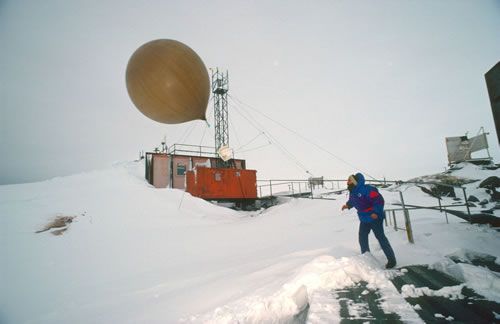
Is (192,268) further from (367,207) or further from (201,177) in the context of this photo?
(201,177)

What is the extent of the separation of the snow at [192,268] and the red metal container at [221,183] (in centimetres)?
880

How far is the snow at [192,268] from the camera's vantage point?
2.49m

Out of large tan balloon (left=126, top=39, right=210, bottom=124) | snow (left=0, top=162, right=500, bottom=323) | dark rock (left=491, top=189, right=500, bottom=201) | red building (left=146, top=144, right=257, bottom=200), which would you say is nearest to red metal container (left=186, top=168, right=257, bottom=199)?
red building (left=146, top=144, right=257, bottom=200)

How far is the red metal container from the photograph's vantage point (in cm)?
1803

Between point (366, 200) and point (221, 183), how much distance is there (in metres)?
15.9

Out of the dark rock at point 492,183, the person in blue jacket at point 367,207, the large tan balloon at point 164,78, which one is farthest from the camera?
the dark rock at point 492,183

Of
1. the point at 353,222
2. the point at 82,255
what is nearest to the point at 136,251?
the point at 82,255

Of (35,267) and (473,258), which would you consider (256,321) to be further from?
(35,267)

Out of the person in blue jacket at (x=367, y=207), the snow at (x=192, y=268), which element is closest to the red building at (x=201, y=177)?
the snow at (x=192, y=268)

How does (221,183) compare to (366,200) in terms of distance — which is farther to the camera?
(221,183)

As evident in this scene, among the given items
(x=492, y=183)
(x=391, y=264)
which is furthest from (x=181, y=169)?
(x=492, y=183)

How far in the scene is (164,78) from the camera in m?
4.48

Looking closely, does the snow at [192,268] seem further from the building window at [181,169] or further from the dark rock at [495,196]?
the building window at [181,169]

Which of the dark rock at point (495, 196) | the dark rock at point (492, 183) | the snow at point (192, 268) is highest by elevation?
the dark rock at point (492, 183)
